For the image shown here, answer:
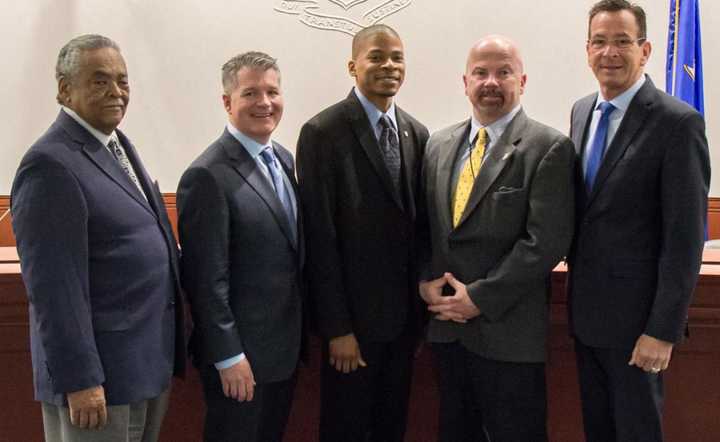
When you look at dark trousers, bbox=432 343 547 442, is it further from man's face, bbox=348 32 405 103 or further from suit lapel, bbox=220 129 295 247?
man's face, bbox=348 32 405 103

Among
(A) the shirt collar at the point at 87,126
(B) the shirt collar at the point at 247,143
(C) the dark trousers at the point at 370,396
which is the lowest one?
(C) the dark trousers at the point at 370,396

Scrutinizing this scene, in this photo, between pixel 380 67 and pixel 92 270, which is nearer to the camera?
pixel 92 270

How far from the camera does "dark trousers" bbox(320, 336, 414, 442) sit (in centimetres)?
233

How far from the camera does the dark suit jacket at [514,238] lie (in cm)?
208

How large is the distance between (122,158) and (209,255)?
1.21 feet

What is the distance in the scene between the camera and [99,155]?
1782 millimetres

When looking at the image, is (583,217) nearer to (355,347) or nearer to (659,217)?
(659,217)

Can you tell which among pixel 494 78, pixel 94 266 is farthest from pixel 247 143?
pixel 494 78

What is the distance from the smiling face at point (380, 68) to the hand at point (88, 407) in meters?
1.32

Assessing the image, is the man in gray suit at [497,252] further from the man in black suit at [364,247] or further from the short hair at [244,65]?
the short hair at [244,65]

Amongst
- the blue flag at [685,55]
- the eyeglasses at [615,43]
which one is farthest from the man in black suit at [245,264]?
the blue flag at [685,55]

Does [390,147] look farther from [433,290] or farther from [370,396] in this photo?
[370,396]

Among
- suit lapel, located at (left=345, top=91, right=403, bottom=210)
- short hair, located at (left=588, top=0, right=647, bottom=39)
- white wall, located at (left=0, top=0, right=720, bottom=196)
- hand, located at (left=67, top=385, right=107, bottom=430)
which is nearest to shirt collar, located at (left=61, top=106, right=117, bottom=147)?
hand, located at (left=67, top=385, right=107, bottom=430)

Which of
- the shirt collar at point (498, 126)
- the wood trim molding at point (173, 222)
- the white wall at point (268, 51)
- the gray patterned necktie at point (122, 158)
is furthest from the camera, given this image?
the white wall at point (268, 51)
